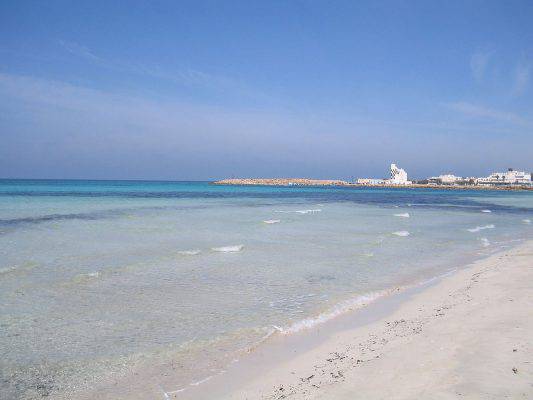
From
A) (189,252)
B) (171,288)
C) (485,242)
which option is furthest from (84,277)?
(485,242)

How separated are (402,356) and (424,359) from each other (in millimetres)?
311

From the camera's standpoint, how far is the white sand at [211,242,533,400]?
4465mm

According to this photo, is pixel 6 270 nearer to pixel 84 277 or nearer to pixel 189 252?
pixel 84 277

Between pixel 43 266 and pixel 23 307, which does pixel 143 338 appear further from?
pixel 43 266

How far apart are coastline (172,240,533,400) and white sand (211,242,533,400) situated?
0.4 inches

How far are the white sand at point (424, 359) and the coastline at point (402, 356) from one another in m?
0.01

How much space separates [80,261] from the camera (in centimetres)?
1342

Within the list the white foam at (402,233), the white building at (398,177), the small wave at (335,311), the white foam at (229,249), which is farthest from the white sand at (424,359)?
the white building at (398,177)

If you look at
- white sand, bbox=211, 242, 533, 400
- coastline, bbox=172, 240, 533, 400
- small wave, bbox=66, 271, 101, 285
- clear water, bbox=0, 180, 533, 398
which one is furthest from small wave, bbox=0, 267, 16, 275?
white sand, bbox=211, 242, 533, 400

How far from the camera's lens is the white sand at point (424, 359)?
4465 millimetres

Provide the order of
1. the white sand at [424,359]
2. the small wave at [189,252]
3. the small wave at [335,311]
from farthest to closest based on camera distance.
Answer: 1. the small wave at [189,252]
2. the small wave at [335,311]
3. the white sand at [424,359]

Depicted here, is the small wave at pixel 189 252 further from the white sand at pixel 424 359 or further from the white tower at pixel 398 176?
the white tower at pixel 398 176

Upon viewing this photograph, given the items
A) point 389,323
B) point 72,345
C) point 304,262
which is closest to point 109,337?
point 72,345

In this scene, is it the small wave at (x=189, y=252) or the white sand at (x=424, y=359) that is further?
the small wave at (x=189, y=252)
